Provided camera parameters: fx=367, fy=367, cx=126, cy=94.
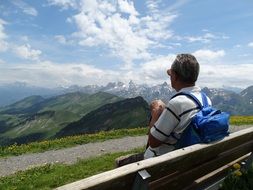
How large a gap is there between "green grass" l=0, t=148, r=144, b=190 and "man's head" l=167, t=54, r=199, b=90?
8.75 meters

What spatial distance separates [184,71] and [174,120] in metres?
0.84

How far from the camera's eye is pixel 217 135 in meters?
6.20

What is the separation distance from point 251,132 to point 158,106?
2.56m

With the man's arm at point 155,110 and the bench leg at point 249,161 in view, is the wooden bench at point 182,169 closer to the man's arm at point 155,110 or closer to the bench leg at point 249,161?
the bench leg at point 249,161

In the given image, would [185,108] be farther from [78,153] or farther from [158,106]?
[78,153]

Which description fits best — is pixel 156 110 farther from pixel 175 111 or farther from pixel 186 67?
pixel 186 67

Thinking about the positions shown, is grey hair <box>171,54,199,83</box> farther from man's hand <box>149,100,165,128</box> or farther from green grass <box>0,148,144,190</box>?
green grass <box>0,148,144,190</box>

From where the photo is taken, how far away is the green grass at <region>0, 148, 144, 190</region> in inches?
549

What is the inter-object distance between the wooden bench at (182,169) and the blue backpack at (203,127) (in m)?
0.17

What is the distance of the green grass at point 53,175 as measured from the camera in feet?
45.8

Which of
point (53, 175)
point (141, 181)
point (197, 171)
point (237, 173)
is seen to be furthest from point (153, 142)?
point (53, 175)

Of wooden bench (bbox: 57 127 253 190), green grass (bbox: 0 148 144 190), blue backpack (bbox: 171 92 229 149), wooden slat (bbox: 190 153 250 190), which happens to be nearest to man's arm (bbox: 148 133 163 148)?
blue backpack (bbox: 171 92 229 149)

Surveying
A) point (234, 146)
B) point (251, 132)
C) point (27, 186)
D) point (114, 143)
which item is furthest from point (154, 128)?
point (114, 143)

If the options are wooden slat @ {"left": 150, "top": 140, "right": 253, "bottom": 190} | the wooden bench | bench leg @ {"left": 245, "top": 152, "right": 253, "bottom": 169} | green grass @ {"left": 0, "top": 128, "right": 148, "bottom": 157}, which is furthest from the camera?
green grass @ {"left": 0, "top": 128, "right": 148, "bottom": 157}
